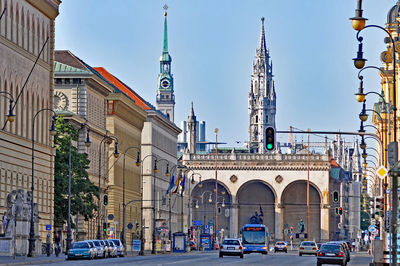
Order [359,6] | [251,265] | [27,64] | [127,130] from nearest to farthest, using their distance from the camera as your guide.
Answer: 1. [359,6]
2. [251,265]
3. [27,64]
4. [127,130]

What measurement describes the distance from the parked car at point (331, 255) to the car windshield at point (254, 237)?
49.1 metres

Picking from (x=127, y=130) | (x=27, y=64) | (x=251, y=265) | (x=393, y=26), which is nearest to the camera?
(x=251, y=265)

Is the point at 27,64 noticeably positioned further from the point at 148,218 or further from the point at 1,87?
the point at 148,218

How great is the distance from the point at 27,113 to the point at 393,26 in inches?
1550

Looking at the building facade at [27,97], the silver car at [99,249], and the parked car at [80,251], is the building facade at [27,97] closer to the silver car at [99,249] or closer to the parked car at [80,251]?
the silver car at [99,249]

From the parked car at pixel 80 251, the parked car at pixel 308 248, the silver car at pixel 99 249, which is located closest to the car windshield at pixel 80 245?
the parked car at pixel 80 251

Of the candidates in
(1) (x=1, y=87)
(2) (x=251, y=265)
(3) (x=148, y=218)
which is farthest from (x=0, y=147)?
(3) (x=148, y=218)

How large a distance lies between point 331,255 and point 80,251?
1622 cm

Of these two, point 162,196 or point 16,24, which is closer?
point 16,24

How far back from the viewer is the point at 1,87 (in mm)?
87250

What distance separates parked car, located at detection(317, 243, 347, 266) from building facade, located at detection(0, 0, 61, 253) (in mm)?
23027

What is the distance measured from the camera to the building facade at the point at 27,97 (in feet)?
288

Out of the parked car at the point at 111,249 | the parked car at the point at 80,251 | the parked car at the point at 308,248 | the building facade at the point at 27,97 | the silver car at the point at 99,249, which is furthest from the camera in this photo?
the parked car at the point at 308,248

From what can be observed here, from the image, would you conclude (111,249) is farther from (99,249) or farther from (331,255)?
(331,255)
